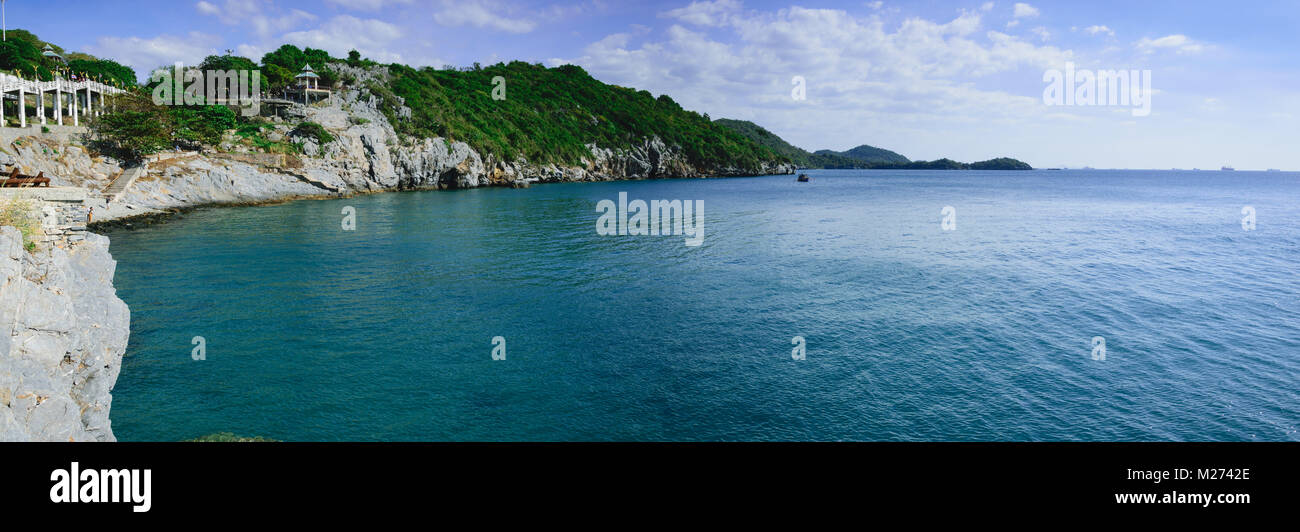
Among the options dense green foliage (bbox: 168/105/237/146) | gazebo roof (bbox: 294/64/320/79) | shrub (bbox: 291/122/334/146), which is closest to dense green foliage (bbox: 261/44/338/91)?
gazebo roof (bbox: 294/64/320/79)

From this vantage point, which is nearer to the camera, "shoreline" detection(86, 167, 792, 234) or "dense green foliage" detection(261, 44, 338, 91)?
"shoreline" detection(86, 167, 792, 234)

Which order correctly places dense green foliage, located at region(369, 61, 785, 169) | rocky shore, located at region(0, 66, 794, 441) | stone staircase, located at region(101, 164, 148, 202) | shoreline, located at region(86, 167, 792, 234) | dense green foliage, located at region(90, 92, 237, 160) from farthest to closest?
dense green foliage, located at region(369, 61, 785, 169) → dense green foliage, located at region(90, 92, 237, 160) → stone staircase, located at region(101, 164, 148, 202) → shoreline, located at region(86, 167, 792, 234) → rocky shore, located at region(0, 66, 794, 441)

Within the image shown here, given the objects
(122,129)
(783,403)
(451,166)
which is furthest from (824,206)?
(122,129)

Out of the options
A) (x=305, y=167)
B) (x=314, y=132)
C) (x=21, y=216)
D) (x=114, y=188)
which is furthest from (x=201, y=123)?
(x=21, y=216)

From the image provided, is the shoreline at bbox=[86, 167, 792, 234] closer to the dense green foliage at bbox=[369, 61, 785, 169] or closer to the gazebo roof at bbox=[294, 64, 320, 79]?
the dense green foliage at bbox=[369, 61, 785, 169]

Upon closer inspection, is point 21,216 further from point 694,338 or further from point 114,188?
point 114,188

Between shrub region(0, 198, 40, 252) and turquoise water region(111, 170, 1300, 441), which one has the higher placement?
shrub region(0, 198, 40, 252)
